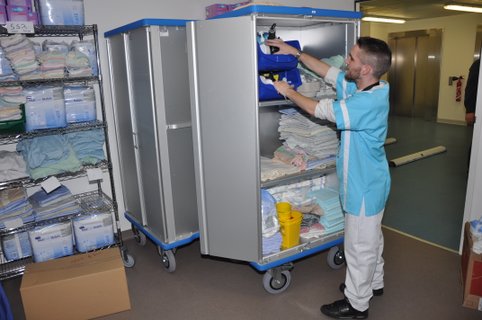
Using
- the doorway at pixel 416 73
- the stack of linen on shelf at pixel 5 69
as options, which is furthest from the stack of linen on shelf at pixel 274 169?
the doorway at pixel 416 73

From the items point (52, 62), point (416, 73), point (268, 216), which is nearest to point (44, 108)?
point (52, 62)

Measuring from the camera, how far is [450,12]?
8.47 m

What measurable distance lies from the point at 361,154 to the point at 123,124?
1.95 m

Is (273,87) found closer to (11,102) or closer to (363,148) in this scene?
(363,148)

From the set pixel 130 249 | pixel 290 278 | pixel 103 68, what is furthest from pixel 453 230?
pixel 103 68

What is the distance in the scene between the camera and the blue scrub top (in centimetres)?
204

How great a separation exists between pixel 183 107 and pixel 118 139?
903 mm

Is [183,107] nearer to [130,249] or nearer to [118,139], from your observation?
[118,139]

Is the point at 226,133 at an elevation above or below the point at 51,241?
above

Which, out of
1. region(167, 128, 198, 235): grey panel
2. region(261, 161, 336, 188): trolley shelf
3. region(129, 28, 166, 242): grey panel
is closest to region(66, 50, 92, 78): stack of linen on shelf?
region(129, 28, 166, 242): grey panel

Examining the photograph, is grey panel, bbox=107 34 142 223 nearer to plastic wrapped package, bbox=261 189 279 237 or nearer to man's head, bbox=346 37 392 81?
plastic wrapped package, bbox=261 189 279 237

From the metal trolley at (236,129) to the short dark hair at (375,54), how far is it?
43cm

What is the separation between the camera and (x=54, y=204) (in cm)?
291

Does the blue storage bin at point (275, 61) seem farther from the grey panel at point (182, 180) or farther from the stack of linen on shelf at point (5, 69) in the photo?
the stack of linen on shelf at point (5, 69)
